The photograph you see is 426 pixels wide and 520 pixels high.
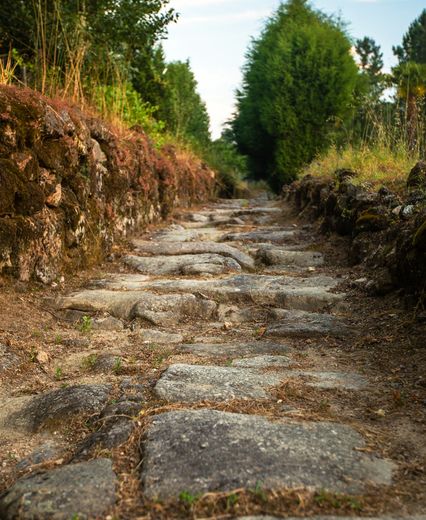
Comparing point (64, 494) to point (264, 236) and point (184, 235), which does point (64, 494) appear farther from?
point (184, 235)

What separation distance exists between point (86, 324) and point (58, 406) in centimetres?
120

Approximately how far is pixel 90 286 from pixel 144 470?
2586 mm

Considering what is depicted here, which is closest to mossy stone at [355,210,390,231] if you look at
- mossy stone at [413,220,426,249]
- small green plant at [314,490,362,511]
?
mossy stone at [413,220,426,249]

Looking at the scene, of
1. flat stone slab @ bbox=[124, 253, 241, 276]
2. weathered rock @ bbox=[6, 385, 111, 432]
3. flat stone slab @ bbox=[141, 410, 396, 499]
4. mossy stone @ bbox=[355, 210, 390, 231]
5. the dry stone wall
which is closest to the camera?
flat stone slab @ bbox=[141, 410, 396, 499]

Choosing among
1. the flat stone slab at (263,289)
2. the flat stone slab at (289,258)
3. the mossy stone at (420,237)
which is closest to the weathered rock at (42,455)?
the flat stone slab at (263,289)

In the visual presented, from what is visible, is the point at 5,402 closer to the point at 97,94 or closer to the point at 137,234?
the point at 137,234

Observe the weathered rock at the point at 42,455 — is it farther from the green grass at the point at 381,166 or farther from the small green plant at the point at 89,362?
the green grass at the point at 381,166

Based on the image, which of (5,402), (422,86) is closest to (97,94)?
(5,402)

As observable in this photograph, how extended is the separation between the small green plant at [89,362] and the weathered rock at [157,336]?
39 centimetres

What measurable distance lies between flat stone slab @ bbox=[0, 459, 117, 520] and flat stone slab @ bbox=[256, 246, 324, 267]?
356 cm

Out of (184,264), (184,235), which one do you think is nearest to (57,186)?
(184,264)

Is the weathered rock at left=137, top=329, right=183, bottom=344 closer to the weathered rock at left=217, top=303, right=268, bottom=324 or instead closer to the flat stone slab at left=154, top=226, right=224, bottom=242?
the weathered rock at left=217, top=303, right=268, bottom=324

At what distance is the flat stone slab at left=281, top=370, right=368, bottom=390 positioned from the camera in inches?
90.2

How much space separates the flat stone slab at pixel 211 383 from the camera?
7.02ft
